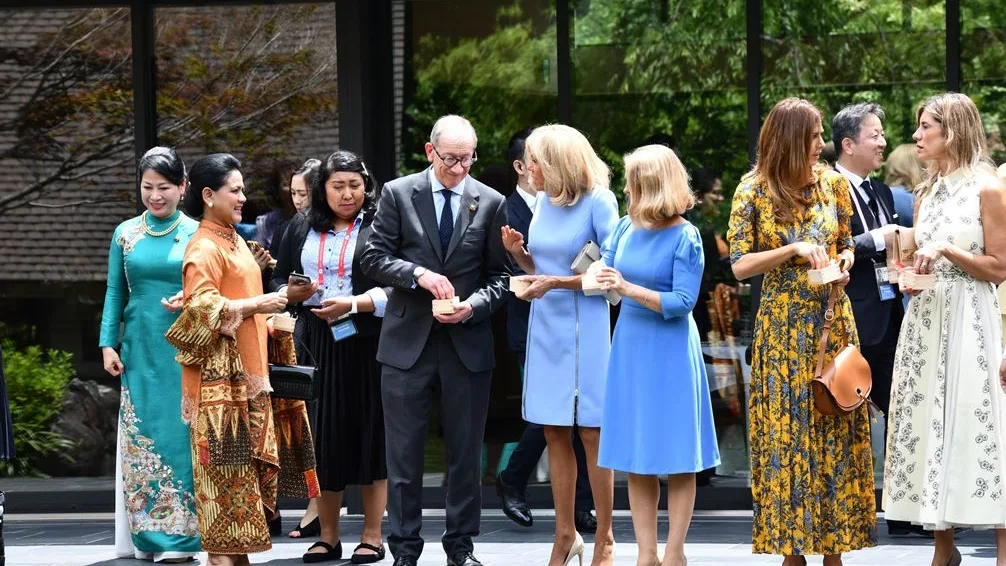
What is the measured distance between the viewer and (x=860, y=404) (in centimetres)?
619

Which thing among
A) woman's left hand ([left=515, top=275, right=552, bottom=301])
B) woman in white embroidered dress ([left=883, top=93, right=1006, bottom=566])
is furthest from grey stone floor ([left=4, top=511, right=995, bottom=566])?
woman's left hand ([left=515, top=275, right=552, bottom=301])

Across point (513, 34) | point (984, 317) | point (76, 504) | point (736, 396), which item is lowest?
point (76, 504)

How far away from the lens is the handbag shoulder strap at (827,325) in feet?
20.3

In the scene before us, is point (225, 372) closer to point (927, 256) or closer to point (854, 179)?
point (927, 256)

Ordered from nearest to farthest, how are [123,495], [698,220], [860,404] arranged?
[860,404] → [123,495] → [698,220]

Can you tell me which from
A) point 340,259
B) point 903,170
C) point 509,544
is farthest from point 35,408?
point 903,170

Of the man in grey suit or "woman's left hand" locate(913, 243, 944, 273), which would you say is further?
the man in grey suit

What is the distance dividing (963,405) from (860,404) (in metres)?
0.51

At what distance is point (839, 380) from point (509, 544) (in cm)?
251

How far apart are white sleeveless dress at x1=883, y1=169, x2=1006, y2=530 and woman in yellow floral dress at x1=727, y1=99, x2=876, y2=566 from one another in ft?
0.94

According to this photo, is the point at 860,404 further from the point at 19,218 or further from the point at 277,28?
the point at 19,218

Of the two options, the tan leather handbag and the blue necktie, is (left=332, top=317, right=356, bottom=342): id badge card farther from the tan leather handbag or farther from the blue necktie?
the tan leather handbag

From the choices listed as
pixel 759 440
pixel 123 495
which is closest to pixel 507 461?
pixel 123 495

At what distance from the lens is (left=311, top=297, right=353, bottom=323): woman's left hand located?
285 inches
